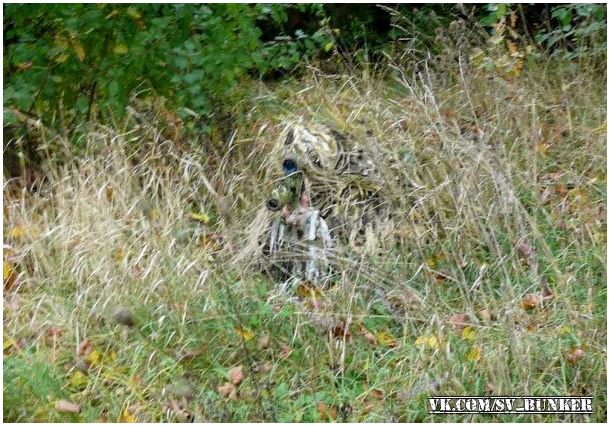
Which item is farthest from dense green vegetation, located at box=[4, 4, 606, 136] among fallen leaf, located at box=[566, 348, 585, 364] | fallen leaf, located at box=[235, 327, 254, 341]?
fallen leaf, located at box=[566, 348, 585, 364]

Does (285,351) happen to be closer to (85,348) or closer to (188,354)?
(188,354)

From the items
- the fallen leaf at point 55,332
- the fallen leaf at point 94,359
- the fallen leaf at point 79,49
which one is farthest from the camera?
the fallen leaf at point 79,49

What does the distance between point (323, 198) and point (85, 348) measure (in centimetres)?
160

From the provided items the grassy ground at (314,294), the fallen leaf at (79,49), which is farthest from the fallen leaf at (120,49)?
the grassy ground at (314,294)

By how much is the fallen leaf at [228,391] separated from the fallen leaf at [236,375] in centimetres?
Result: 3

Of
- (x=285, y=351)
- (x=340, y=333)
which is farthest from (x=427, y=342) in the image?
(x=285, y=351)

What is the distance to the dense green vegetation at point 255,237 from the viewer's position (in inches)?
149

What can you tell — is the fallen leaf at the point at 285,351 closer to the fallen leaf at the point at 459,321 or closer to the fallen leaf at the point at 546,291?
the fallen leaf at the point at 459,321

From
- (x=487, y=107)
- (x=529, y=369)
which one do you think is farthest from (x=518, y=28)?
(x=529, y=369)

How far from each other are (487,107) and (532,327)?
2500 millimetres

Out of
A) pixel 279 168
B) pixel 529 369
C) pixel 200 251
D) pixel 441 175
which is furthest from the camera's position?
pixel 279 168

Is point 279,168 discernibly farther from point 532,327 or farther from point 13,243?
point 532,327

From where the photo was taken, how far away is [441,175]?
5000 mm

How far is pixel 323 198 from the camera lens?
5023 millimetres
